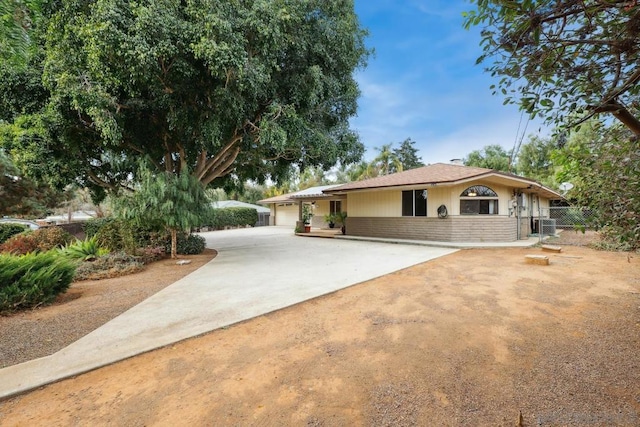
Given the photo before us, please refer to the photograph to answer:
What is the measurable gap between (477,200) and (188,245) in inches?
463

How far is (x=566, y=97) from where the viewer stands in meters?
2.47

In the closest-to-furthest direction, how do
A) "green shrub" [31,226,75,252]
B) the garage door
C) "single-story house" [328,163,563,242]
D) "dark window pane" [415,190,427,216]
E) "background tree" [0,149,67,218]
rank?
"green shrub" [31,226,75,252] < "single-story house" [328,163,563,242] < "dark window pane" [415,190,427,216] < "background tree" [0,149,67,218] < the garage door

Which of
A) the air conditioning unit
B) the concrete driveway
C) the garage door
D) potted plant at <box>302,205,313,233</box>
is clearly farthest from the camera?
the garage door

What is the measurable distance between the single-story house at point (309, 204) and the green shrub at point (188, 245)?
8090 mm

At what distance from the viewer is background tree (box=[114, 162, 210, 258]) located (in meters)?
7.57

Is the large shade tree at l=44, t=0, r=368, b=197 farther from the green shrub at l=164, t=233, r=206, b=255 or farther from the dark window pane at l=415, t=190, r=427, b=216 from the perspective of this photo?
the dark window pane at l=415, t=190, r=427, b=216

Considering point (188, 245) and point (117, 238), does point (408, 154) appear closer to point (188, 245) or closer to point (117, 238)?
point (188, 245)

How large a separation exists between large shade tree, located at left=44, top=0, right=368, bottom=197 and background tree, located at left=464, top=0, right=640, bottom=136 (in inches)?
211

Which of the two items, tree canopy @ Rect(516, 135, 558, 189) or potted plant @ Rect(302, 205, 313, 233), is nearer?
potted plant @ Rect(302, 205, 313, 233)

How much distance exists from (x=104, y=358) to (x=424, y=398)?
3.17 metres

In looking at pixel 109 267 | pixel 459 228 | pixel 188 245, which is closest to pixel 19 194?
pixel 188 245

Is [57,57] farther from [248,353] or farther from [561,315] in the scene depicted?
[561,315]

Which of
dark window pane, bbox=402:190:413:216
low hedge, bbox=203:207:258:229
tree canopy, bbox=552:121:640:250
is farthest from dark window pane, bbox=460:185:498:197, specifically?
low hedge, bbox=203:207:258:229

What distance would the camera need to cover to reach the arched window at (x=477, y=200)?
11883mm
